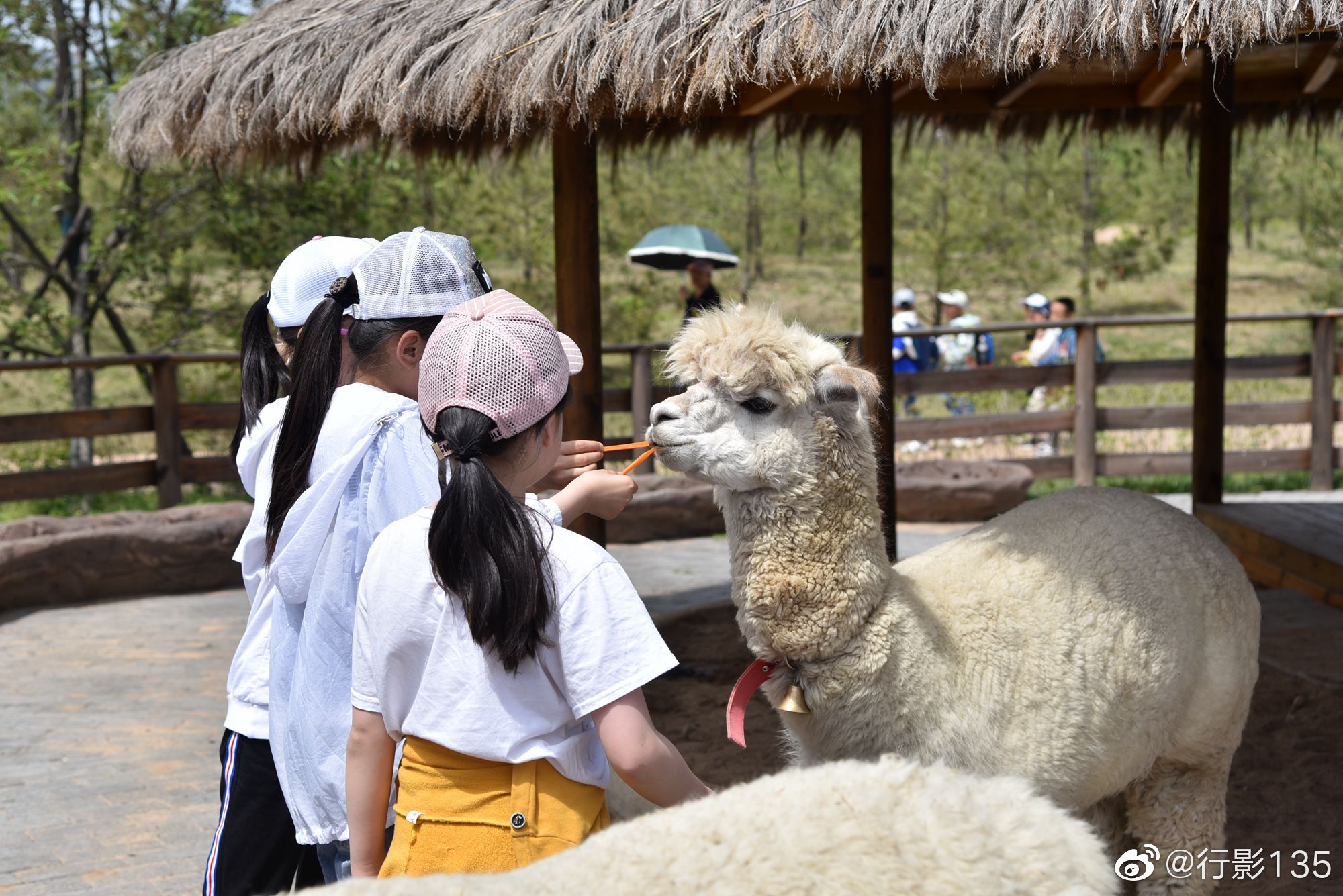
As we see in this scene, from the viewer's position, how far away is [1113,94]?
669cm

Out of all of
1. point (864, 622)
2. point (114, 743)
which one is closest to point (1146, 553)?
point (864, 622)

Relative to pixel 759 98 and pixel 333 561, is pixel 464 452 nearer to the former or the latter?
pixel 333 561

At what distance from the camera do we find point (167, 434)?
8703mm

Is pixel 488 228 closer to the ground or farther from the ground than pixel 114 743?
farther from the ground

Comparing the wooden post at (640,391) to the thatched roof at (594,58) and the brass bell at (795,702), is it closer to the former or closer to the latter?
the thatched roof at (594,58)

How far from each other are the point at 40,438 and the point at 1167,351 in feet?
63.8

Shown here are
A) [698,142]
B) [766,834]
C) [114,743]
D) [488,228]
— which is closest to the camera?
[766,834]

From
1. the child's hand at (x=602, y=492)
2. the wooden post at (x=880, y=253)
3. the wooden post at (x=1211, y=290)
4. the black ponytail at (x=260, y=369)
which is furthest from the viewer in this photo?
the wooden post at (x=1211, y=290)

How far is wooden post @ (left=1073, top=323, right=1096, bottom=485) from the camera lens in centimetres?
1034

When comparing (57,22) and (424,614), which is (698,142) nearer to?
(424,614)

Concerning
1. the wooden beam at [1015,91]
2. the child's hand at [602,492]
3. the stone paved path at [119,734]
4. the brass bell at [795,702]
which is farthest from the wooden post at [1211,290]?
the child's hand at [602,492]

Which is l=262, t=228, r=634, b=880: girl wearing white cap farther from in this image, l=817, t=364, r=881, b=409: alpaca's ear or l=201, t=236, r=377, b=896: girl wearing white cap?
l=817, t=364, r=881, b=409: alpaca's ear

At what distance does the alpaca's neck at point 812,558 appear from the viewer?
2.49m

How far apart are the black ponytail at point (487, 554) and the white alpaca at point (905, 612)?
0.87 meters
